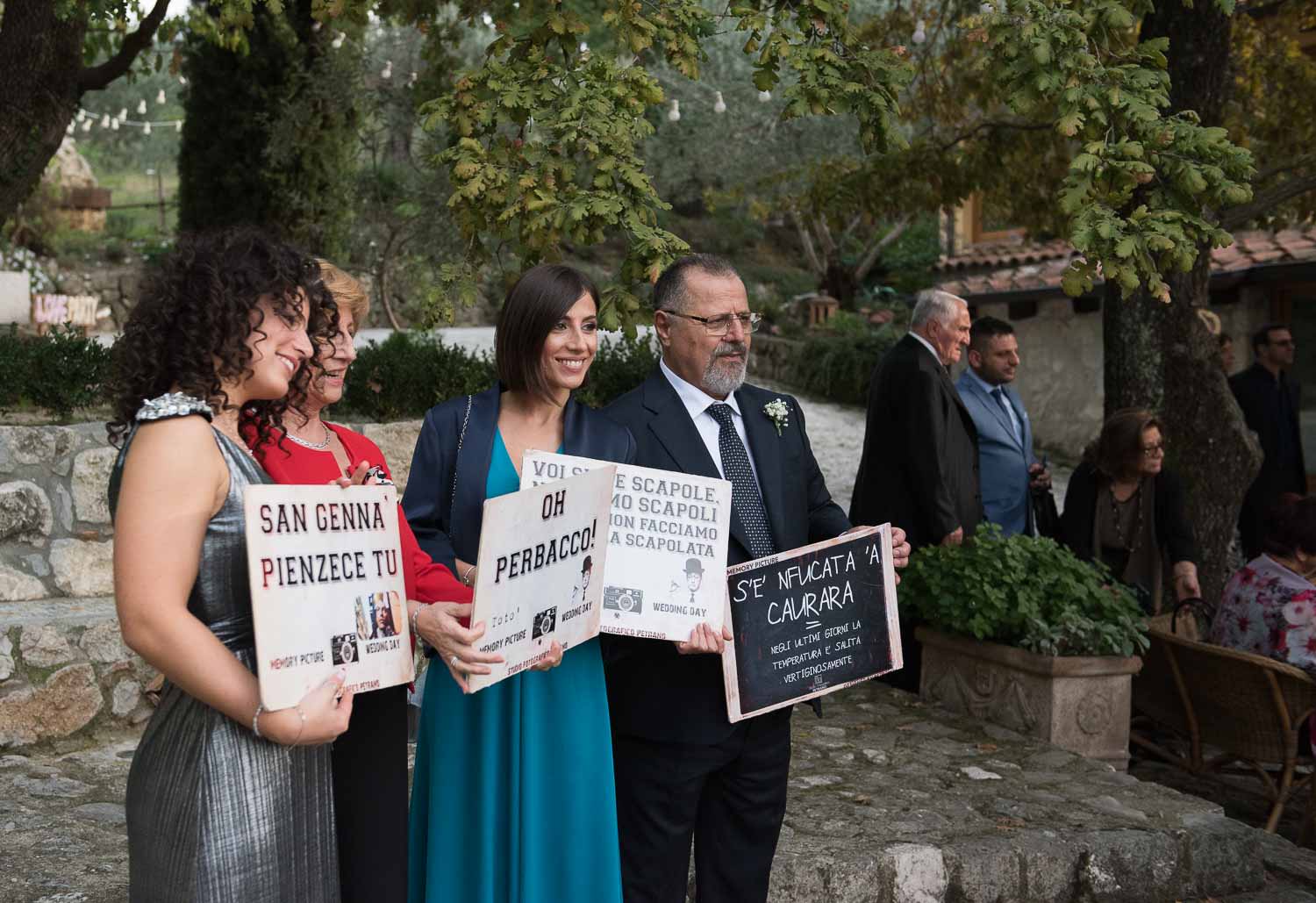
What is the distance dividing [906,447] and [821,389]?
1303 cm

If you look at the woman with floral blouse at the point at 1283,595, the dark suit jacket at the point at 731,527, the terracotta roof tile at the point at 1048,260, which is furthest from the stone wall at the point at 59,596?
the terracotta roof tile at the point at 1048,260

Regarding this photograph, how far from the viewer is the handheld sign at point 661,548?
2980mm

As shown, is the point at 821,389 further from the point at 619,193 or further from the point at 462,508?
the point at 462,508

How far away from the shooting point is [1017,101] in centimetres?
476

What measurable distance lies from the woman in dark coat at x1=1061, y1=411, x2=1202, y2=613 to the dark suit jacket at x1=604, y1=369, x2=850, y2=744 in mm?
3351

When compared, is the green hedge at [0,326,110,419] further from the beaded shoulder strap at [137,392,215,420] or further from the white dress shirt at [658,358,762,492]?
the beaded shoulder strap at [137,392,215,420]

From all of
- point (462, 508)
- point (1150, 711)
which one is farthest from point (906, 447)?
point (462, 508)

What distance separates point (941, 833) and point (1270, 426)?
600 centimetres

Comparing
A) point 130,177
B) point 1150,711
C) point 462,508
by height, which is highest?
point 130,177

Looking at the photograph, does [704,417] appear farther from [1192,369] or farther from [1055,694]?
[1192,369]

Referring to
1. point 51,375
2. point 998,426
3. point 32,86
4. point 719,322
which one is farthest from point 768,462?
point 32,86

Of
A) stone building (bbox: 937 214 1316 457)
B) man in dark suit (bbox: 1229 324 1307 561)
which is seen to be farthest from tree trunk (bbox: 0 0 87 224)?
stone building (bbox: 937 214 1316 457)

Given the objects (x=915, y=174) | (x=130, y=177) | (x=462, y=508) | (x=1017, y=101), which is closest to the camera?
(x=462, y=508)

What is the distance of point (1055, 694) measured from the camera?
595 cm
